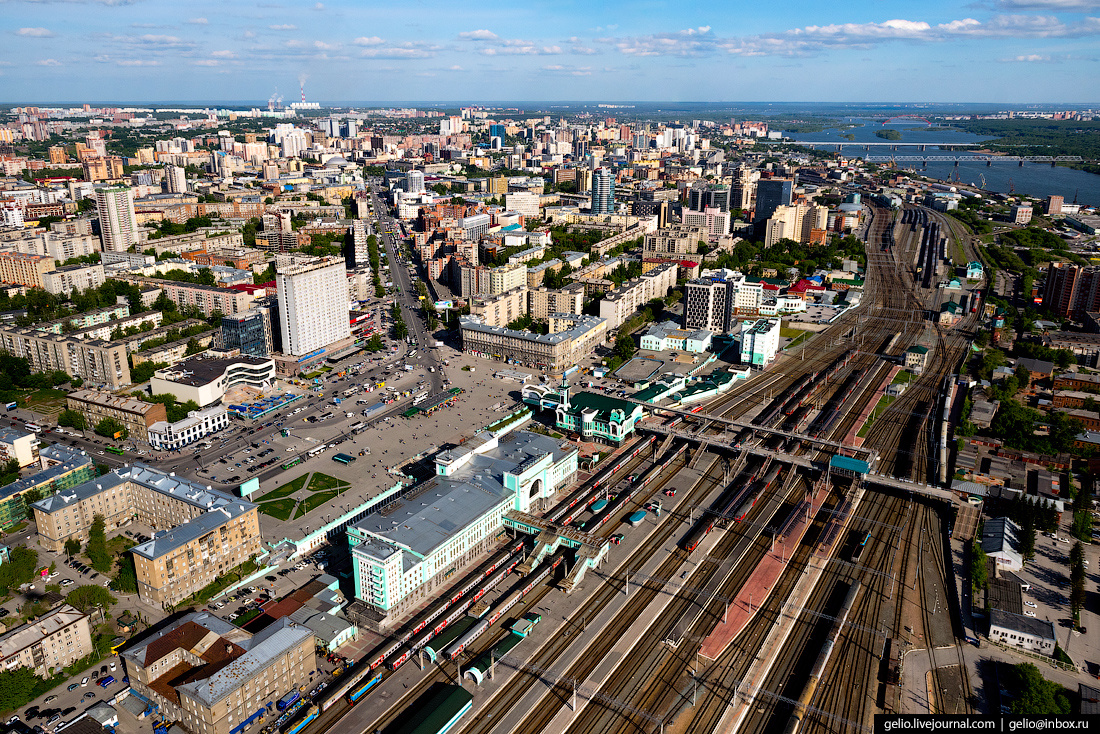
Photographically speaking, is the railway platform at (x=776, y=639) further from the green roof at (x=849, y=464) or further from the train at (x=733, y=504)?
the train at (x=733, y=504)

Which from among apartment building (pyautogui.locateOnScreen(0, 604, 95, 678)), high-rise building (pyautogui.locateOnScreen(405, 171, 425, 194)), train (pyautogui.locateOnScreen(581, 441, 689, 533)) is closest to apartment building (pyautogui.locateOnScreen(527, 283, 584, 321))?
train (pyautogui.locateOnScreen(581, 441, 689, 533))

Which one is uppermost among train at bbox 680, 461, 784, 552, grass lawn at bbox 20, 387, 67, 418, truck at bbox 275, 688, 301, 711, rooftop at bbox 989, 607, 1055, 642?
grass lawn at bbox 20, 387, 67, 418

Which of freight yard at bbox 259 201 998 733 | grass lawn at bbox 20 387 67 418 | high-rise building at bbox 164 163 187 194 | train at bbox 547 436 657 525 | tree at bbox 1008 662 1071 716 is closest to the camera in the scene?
tree at bbox 1008 662 1071 716

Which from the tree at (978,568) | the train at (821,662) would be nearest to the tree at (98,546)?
the train at (821,662)

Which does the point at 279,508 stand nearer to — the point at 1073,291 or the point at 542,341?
the point at 542,341

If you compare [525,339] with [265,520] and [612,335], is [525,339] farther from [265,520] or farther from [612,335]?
[265,520]

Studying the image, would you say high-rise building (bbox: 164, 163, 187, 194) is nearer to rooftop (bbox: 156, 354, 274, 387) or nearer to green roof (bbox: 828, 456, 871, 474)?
rooftop (bbox: 156, 354, 274, 387)

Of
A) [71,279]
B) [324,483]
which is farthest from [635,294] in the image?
[71,279]
